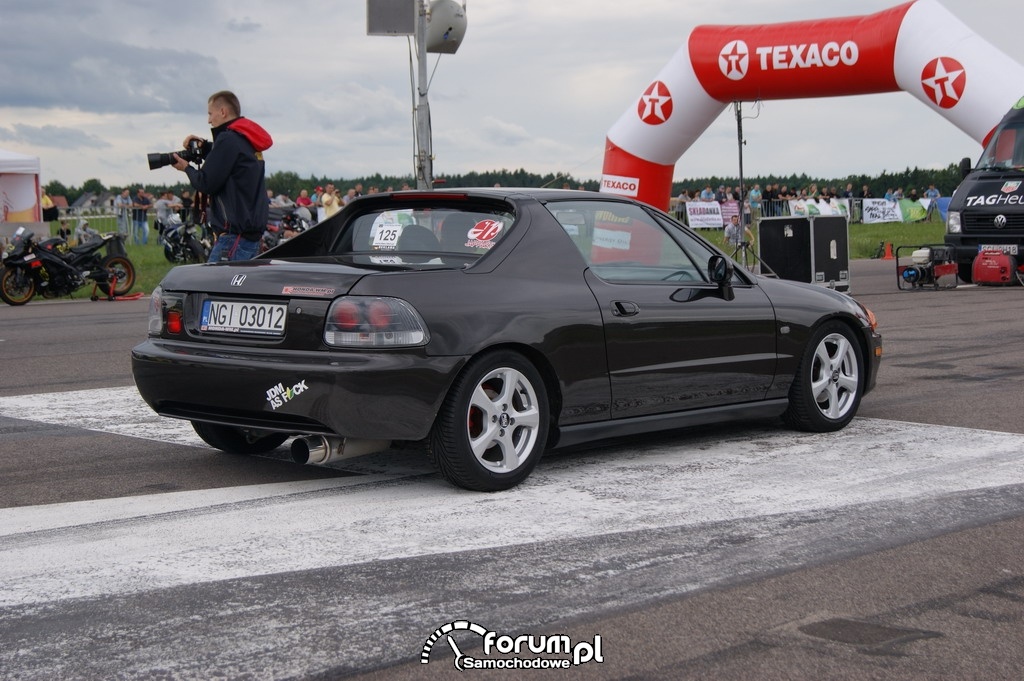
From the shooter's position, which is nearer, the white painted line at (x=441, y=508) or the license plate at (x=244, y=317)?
the white painted line at (x=441, y=508)

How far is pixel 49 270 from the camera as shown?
19.4m

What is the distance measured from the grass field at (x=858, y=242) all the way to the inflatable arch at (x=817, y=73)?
29.0ft

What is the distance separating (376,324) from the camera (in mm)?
5297

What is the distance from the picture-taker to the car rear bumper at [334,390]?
5242 mm

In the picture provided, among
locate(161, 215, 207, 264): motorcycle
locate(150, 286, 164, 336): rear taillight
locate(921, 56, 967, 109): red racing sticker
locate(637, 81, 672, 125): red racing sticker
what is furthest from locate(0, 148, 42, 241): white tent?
locate(150, 286, 164, 336): rear taillight

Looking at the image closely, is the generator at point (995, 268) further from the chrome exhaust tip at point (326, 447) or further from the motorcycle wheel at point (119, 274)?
the chrome exhaust tip at point (326, 447)

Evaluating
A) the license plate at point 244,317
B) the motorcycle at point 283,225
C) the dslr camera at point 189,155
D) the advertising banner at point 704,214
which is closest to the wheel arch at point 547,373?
the license plate at point 244,317

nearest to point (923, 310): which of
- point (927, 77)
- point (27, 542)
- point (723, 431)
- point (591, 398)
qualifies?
point (927, 77)

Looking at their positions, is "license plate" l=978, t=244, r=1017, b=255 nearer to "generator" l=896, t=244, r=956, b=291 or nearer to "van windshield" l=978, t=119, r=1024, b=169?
"generator" l=896, t=244, r=956, b=291

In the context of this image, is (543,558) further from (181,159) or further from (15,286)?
(15,286)

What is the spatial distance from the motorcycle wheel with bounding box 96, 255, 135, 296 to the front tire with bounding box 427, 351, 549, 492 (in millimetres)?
15458

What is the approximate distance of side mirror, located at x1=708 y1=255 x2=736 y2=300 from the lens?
654 centimetres

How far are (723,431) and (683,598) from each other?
3247 mm

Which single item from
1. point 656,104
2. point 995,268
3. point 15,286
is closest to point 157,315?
point 15,286
